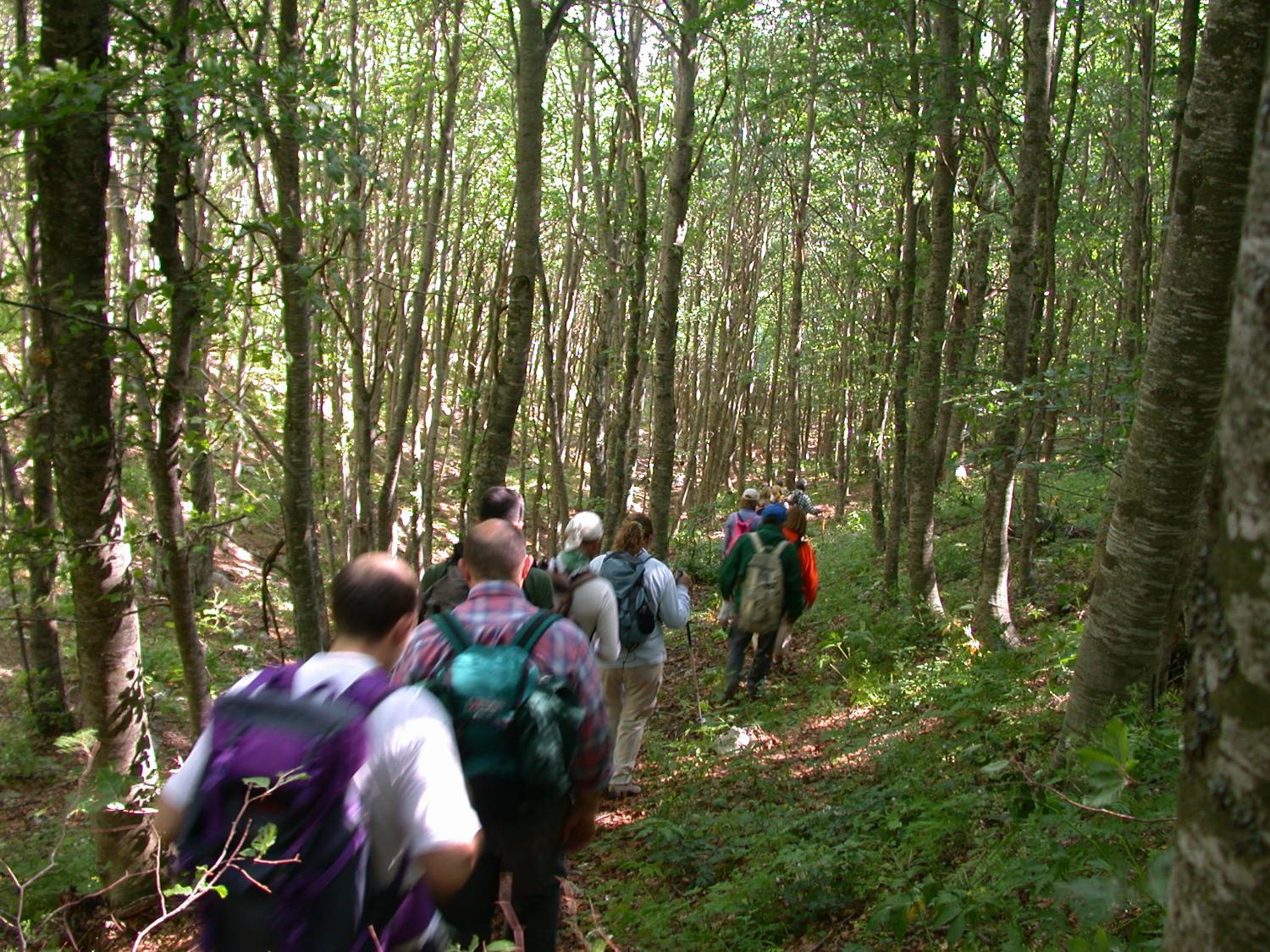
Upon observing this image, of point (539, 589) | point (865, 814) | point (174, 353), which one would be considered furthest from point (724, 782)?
point (174, 353)

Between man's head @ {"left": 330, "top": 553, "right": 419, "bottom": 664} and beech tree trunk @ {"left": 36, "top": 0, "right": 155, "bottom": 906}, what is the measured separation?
2.16 meters

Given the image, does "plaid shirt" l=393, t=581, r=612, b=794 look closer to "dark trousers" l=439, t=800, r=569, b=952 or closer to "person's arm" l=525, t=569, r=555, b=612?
"dark trousers" l=439, t=800, r=569, b=952

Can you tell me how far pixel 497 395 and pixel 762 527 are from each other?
9.10ft

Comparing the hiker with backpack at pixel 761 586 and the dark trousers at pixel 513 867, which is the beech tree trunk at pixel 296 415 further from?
the hiker with backpack at pixel 761 586

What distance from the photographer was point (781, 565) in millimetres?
8266

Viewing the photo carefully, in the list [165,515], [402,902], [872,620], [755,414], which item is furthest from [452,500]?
[402,902]

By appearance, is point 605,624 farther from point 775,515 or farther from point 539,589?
point 775,515

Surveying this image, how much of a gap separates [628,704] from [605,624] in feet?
5.36

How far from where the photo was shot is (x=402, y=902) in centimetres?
216

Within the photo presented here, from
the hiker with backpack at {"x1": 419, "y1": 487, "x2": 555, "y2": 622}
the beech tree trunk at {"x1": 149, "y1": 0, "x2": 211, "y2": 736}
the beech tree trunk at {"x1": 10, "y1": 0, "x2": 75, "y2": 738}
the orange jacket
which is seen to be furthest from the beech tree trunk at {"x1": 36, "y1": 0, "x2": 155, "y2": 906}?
the orange jacket

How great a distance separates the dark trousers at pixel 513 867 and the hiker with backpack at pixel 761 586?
522 cm

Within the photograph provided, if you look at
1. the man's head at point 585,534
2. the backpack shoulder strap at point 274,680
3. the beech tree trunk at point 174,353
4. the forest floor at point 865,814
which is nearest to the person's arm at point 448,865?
the backpack shoulder strap at point 274,680

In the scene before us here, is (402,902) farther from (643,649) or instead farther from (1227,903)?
(643,649)

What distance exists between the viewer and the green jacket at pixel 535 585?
14.2 feet
